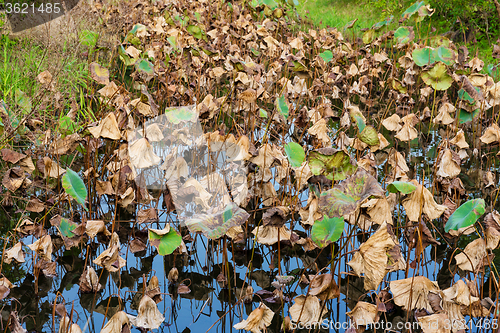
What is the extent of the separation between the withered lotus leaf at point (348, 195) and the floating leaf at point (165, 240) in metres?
0.46

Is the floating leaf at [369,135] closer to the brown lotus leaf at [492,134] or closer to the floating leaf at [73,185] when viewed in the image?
the brown lotus leaf at [492,134]

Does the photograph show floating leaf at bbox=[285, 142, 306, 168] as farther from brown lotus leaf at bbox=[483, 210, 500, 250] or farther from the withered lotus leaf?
brown lotus leaf at bbox=[483, 210, 500, 250]

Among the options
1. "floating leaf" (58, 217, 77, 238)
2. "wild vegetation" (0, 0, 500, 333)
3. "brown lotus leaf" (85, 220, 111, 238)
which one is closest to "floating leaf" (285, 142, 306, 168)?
"wild vegetation" (0, 0, 500, 333)

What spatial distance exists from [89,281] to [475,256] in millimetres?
1295

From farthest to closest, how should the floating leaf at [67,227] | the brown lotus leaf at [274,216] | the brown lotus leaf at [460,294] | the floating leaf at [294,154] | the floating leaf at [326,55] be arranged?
the floating leaf at [326,55]
the floating leaf at [67,227]
the floating leaf at [294,154]
the brown lotus leaf at [274,216]
the brown lotus leaf at [460,294]

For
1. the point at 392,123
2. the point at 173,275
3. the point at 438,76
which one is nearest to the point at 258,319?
the point at 173,275

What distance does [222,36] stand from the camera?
3633 mm

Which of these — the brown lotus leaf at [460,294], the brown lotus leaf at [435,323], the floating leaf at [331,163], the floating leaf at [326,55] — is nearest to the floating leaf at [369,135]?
the floating leaf at [331,163]

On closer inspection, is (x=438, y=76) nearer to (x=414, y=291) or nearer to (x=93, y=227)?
(x=414, y=291)

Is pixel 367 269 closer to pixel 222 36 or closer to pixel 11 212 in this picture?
pixel 11 212

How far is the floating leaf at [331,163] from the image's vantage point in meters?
1.37

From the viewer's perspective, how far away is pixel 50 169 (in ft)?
6.65

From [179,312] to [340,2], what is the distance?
624 centimetres

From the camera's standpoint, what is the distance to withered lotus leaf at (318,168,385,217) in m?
1.21
